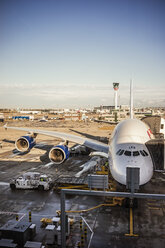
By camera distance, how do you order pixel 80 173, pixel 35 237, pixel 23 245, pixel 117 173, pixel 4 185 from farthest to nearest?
pixel 80 173
pixel 4 185
pixel 117 173
pixel 35 237
pixel 23 245

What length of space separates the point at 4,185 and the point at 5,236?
10.5 m

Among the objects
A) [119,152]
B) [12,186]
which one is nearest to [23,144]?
[12,186]

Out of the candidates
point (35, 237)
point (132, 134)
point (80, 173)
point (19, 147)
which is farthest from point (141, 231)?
point (19, 147)

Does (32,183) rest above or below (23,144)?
below

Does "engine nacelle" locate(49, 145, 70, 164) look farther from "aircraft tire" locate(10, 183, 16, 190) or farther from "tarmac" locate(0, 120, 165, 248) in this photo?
"aircraft tire" locate(10, 183, 16, 190)

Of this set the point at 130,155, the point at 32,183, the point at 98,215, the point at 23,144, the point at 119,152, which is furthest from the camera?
the point at 23,144

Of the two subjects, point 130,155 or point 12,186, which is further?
point 12,186

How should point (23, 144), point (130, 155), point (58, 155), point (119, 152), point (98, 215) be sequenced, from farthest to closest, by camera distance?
point (23, 144) → point (58, 155) → point (119, 152) → point (130, 155) → point (98, 215)

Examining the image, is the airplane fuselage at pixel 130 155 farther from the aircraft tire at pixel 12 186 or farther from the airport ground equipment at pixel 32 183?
the aircraft tire at pixel 12 186

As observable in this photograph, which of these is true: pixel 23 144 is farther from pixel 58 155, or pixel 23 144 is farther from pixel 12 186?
pixel 12 186

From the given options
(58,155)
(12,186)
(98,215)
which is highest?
(58,155)

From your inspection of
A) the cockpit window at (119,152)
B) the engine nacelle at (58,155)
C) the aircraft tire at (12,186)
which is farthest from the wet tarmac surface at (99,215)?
the engine nacelle at (58,155)

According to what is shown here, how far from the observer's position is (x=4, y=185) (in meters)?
21.4

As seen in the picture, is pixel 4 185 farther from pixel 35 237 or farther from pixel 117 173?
pixel 117 173
